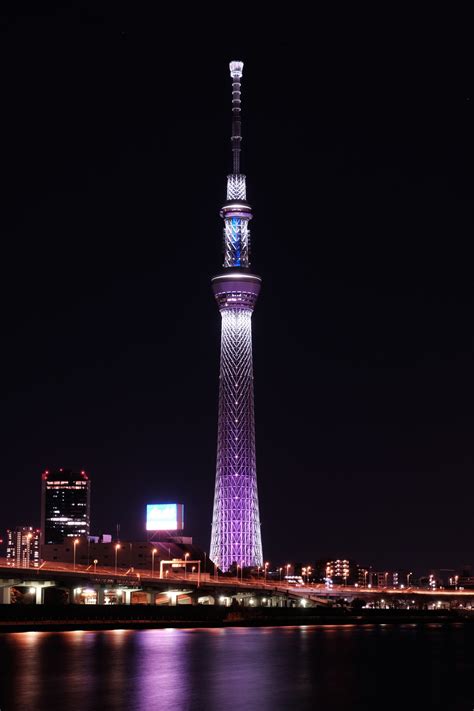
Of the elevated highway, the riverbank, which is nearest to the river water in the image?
the riverbank

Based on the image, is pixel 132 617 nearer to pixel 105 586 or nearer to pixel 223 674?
pixel 105 586

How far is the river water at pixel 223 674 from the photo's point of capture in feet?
254

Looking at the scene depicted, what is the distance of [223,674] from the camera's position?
3634 inches

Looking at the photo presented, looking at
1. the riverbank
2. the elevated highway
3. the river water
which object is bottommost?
the river water

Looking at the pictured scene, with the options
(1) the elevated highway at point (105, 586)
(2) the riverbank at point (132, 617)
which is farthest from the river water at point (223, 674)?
(1) the elevated highway at point (105, 586)

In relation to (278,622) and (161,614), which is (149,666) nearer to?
(161,614)

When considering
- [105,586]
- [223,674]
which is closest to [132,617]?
[105,586]

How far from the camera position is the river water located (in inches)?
3054

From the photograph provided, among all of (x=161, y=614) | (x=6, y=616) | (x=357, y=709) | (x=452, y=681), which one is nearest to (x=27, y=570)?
(x=6, y=616)

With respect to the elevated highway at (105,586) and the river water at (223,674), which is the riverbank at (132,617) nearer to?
the elevated highway at (105,586)

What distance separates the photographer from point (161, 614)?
545ft

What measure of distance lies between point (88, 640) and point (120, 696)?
4613 centimetres

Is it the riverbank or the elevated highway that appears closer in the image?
the riverbank

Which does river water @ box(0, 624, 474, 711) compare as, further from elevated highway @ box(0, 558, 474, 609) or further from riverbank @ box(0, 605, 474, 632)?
elevated highway @ box(0, 558, 474, 609)
